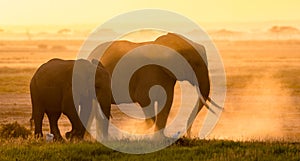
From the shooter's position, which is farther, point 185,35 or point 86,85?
point 185,35

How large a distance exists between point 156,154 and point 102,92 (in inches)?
134

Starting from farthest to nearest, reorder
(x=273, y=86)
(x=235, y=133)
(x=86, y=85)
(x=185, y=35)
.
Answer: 1. (x=273, y=86)
2. (x=235, y=133)
3. (x=185, y=35)
4. (x=86, y=85)

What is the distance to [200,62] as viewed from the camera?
750 inches

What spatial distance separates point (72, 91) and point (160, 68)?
3.37m

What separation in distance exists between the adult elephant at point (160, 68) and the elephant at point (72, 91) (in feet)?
6.83

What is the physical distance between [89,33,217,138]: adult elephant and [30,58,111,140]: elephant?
6.83ft

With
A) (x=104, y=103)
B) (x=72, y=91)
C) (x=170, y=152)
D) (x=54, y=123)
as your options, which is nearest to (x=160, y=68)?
(x=104, y=103)

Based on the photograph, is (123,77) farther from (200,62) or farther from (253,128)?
(253,128)

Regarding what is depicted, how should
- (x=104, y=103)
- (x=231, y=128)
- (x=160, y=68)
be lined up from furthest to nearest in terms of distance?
1. (x=231, y=128)
2. (x=160, y=68)
3. (x=104, y=103)

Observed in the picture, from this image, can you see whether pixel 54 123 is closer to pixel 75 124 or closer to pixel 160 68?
pixel 75 124

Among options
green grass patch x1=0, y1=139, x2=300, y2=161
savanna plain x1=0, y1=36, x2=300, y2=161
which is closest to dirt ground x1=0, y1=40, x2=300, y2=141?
savanna plain x1=0, y1=36, x2=300, y2=161

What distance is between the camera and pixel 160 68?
733 inches

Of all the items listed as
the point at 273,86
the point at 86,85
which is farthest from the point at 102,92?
the point at 273,86

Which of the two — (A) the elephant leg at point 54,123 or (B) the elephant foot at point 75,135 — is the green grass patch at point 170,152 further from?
(A) the elephant leg at point 54,123
